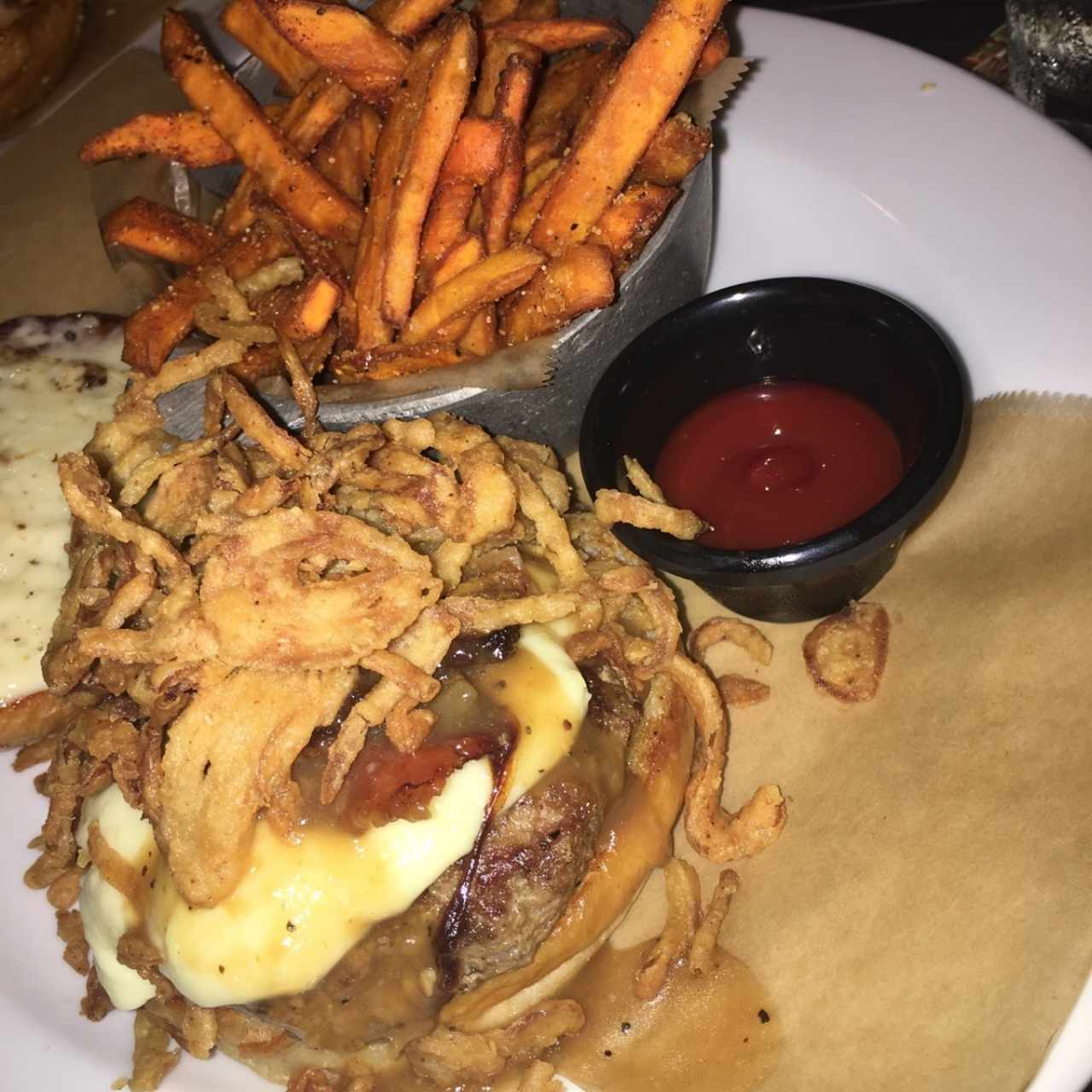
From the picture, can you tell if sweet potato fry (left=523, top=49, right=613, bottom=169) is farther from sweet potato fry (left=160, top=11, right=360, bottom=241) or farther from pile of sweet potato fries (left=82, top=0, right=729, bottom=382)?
sweet potato fry (left=160, top=11, right=360, bottom=241)

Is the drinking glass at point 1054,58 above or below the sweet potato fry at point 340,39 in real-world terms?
below

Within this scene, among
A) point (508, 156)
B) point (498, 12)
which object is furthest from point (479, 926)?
point (498, 12)

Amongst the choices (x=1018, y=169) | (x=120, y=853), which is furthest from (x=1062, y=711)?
(x=120, y=853)

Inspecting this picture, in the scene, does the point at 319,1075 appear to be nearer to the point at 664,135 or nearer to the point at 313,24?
the point at 664,135

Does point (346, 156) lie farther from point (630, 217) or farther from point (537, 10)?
point (630, 217)

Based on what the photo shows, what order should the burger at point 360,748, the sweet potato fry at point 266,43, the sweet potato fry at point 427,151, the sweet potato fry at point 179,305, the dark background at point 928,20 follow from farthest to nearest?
the dark background at point 928,20 → the sweet potato fry at point 266,43 → the sweet potato fry at point 179,305 → the sweet potato fry at point 427,151 → the burger at point 360,748

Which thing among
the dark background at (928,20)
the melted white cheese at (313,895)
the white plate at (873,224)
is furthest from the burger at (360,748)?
the dark background at (928,20)

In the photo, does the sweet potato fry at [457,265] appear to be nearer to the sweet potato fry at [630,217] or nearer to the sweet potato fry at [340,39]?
the sweet potato fry at [630,217]
